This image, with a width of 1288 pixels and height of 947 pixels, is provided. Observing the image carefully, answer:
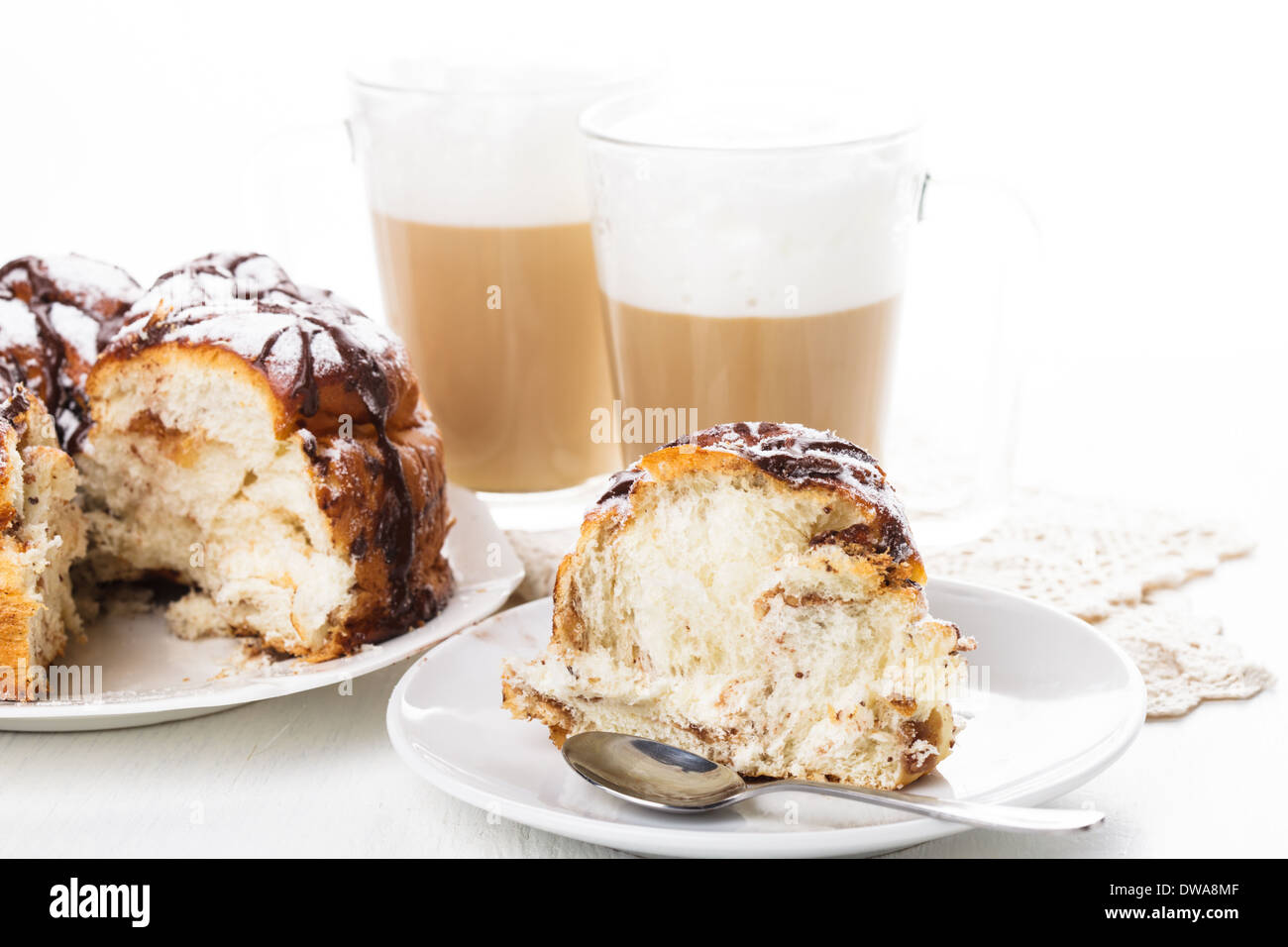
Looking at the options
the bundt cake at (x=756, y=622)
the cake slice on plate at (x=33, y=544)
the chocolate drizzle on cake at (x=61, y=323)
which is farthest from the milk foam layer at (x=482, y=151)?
the bundt cake at (x=756, y=622)

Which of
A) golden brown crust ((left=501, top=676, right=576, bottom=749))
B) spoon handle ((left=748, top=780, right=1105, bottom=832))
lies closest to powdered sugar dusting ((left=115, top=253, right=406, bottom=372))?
golden brown crust ((left=501, top=676, right=576, bottom=749))

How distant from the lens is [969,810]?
139 centimetres

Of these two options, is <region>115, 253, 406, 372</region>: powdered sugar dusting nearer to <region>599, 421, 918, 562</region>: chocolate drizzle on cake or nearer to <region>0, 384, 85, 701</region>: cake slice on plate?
<region>0, 384, 85, 701</region>: cake slice on plate

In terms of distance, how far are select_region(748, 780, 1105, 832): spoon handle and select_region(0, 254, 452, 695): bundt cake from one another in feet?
2.37

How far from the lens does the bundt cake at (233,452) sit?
1.94 meters

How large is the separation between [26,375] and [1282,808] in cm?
175

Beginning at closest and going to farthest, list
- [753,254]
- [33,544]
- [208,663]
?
[33,544], [208,663], [753,254]

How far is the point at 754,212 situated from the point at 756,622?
2.31 feet

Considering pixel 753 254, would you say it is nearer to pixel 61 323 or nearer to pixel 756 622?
pixel 756 622

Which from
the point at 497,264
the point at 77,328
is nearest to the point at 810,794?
the point at 497,264

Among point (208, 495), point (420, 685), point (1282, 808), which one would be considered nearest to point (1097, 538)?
point (1282, 808)

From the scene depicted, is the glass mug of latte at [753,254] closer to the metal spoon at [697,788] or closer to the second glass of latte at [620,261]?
the second glass of latte at [620,261]

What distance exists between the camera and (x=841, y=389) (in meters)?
2.22

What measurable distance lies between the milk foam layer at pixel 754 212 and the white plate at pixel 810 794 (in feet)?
1.68
